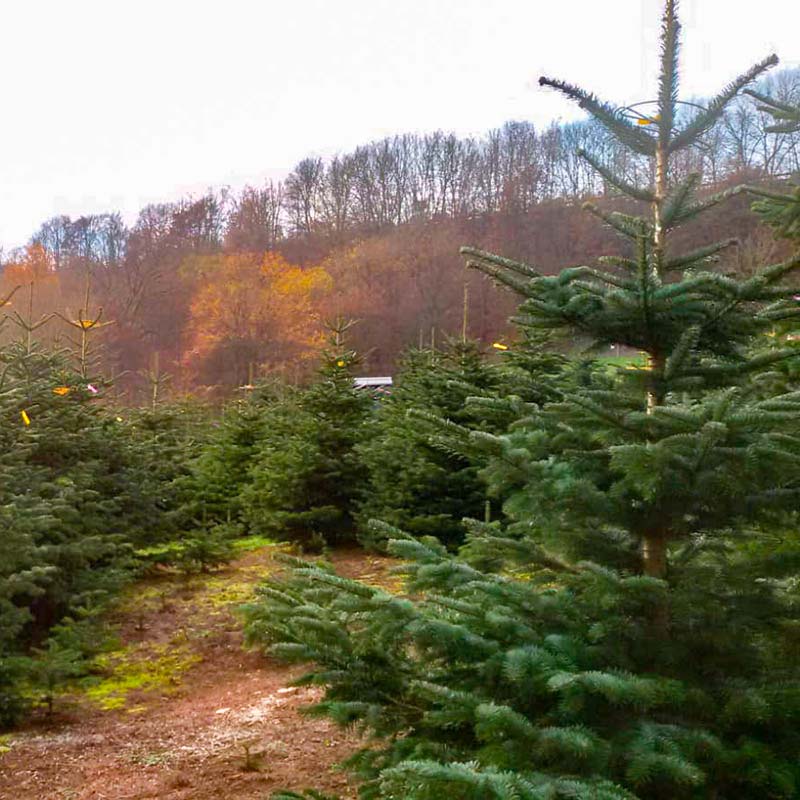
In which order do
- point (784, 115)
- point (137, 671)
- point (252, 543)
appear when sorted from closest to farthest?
point (784, 115), point (137, 671), point (252, 543)

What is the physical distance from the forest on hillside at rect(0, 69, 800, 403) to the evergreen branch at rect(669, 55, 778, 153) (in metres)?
20.4

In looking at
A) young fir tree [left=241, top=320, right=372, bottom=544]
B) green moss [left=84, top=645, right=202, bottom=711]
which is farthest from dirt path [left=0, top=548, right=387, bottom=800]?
young fir tree [left=241, top=320, right=372, bottom=544]

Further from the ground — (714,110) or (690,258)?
(714,110)

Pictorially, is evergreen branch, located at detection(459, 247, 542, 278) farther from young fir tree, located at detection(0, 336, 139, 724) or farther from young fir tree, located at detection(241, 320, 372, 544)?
young fir tree, located at detection(241, 320, 372, 544)

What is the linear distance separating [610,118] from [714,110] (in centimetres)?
36

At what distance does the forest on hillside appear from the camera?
3109 cm

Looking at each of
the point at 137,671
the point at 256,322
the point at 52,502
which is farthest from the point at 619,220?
the point at 256,322

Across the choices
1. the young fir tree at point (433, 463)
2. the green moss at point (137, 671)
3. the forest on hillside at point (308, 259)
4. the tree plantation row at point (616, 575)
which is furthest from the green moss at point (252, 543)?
the forest on hillside at point (308, 259)

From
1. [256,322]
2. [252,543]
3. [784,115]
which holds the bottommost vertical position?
[252,543]

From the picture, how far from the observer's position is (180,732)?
4781 millimetres

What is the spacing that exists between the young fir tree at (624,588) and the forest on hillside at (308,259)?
67.9 ft

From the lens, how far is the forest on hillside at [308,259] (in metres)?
31.1

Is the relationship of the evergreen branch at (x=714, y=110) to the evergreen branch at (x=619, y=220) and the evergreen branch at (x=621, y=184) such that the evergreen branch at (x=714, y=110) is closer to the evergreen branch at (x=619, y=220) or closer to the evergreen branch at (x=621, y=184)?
the evergreen branch at (x=621, y=184)

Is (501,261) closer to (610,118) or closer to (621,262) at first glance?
(621,262)
